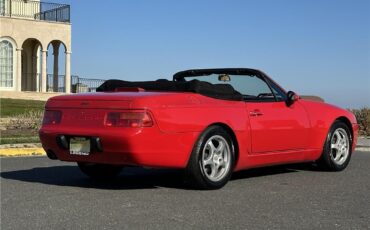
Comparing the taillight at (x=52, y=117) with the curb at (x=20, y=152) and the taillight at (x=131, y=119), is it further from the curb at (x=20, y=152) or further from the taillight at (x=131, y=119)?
the curb at (x=20, y=152)

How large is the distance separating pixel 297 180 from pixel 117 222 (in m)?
3.30

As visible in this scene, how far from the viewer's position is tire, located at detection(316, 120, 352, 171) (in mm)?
8398

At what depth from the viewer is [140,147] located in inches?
241

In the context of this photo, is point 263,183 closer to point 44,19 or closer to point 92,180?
point 92,180

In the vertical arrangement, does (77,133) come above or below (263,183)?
above

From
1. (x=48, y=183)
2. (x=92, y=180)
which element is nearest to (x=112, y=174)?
(x=92, y=180)

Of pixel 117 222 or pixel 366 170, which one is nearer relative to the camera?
pixel 117 222

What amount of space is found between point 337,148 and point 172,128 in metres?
3.32

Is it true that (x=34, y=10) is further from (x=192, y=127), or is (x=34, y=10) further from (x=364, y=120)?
(x=192, y=127)

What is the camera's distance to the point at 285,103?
7840 mm

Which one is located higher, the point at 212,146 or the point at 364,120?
the point at 212,146

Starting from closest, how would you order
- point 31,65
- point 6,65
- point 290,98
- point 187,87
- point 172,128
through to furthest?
point 172,128 < point 187,87 < point 290,98 < point 6,65 < point 31,65

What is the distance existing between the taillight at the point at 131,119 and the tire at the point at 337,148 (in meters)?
3.23

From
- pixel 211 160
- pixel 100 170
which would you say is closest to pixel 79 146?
pixel 100 170
